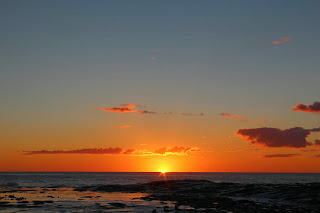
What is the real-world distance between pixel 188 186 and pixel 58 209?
46041mm

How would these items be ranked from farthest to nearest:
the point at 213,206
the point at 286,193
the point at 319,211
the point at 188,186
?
the point at 188,186
the point at 286,193
the point at 213,206
the point at 319,211

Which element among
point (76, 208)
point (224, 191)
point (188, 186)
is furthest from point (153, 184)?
point (76, 208)

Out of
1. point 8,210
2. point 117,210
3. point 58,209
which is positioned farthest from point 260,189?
point 8,210

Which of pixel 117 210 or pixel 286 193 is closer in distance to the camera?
pixel 117 210

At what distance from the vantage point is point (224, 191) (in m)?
70.9

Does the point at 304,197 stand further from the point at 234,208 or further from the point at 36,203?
the point at 36,203

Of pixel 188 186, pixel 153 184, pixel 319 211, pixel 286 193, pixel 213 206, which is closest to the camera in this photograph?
pixel 319 211

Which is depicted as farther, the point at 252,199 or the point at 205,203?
the point at 252,199


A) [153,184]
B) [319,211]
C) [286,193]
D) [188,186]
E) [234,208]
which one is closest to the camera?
[319,211]

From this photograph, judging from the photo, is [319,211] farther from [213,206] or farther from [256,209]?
[213,206]

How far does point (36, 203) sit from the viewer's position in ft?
170

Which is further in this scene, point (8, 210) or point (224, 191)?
point (224, 191)

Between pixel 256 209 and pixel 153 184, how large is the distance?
55666 mm

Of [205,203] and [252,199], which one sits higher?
[205,203]
